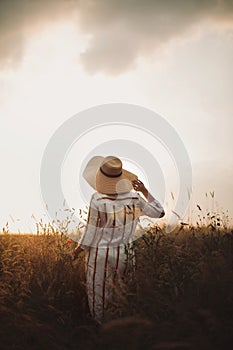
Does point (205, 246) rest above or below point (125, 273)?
above

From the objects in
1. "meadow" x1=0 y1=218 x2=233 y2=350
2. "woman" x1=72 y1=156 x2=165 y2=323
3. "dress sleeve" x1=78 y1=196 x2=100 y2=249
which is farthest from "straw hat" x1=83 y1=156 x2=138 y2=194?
"meadow" x1=0 y1=218 x2=233 y2=350

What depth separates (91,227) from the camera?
3.74 m

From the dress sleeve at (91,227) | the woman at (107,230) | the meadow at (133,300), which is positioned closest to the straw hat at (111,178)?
the woman at (107,230)

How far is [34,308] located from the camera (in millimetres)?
3754

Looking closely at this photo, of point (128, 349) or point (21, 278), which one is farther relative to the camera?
point (21, 278)

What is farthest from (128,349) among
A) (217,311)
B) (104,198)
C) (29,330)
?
(104,198)

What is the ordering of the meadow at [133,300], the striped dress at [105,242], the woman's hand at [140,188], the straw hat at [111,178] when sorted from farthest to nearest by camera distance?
the woman's hand at [140,188] → the straw hat at [111,178] → the striped dress at [105,242] → the meadow at [133,300]

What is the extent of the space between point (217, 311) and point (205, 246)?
4.26 feet

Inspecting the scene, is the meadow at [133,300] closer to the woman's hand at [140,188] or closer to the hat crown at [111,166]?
the woman's hand at [140,188]

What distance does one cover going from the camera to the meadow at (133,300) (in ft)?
7.95

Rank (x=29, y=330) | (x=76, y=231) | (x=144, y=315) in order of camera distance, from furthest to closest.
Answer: (x=76, y=231)
(x=29, y=330)
(x=144, y=315)

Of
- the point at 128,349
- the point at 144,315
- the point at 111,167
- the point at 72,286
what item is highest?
the point at 111,167

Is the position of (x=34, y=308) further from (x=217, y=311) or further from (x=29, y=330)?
(x=217, y=311)

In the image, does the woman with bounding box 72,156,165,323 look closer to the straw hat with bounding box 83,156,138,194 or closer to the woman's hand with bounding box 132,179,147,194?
the straw hat with bounding box 83,156,138,194
